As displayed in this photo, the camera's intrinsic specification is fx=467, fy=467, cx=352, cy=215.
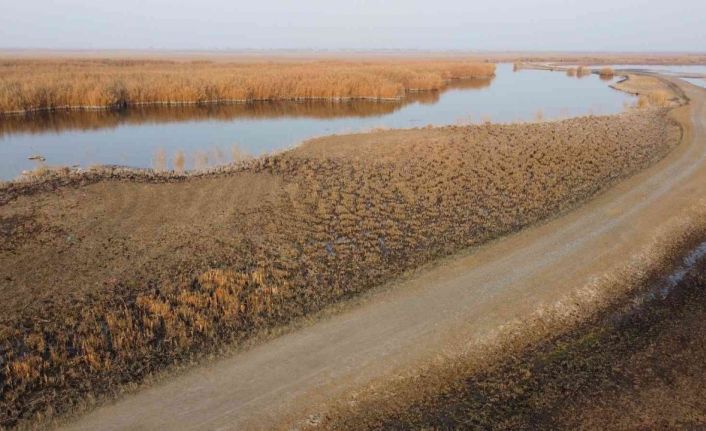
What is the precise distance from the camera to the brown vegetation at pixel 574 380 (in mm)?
6953

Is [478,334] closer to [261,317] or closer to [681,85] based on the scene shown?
[261,317]

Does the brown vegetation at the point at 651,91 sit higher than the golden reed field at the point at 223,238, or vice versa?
the brown vegetation at the point at 651,91

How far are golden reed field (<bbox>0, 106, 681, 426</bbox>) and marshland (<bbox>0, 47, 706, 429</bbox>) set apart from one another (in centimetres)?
6

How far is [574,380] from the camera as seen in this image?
7758mm

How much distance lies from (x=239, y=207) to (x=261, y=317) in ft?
23.7

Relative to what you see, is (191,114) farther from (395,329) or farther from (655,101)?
(655,101)

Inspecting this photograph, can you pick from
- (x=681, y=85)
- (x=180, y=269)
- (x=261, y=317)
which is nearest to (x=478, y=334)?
(x=261, y=317)

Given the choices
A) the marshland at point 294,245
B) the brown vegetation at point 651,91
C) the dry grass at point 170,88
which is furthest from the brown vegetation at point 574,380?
the dry grass at point 170,88

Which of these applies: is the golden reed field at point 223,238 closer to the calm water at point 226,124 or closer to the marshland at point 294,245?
the marshland at point 294,245

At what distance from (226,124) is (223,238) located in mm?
21553

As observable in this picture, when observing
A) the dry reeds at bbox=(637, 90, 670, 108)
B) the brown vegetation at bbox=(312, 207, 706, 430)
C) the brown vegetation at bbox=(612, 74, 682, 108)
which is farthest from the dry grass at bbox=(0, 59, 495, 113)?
the brown vegetation at bbox=(312, 207, 706, 430)

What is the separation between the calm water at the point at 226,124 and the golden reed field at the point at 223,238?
214 inches

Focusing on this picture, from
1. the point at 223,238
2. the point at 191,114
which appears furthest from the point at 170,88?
the point at 223,238

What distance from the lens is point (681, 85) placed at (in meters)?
54.2
